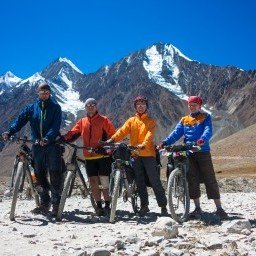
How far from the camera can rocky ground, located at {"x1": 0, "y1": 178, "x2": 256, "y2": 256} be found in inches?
285

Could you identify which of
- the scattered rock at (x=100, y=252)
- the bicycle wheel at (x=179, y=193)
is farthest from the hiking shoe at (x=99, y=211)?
the scattered rock at (x=100, y=252)

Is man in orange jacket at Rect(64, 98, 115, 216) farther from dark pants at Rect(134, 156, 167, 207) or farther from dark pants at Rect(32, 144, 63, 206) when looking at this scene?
dark pants at Rect(134, 156, 167, 207)

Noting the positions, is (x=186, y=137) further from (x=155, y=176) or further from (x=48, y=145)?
(x=48, y=145)

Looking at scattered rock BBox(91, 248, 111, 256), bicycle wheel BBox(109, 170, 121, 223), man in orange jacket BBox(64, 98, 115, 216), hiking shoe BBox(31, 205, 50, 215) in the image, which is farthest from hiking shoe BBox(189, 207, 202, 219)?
scattered rock BBox(91, 248, 111, 256)

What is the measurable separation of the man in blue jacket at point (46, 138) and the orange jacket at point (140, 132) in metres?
1.29

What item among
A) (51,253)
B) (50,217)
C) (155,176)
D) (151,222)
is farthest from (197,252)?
(50,217)

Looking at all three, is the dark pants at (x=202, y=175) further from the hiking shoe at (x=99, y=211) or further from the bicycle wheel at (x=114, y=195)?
the hiking shoe at (x=99, y=211)

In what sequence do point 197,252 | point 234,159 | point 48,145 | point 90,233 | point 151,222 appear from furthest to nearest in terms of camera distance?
point 234,159 → point 48,145 → point 151,222 → point 90,233 → point 197,252

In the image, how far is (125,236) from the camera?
8531 mm

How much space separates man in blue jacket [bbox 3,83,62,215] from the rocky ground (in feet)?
1.81

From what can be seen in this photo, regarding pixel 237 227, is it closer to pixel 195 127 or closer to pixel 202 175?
pixel 202 175

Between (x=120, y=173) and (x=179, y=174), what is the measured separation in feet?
3.94

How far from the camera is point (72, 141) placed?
457 inches

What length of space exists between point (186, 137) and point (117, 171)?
5.33 ft
